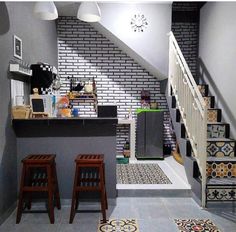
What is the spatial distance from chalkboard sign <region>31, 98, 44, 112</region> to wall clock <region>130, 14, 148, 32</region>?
273 centimetres

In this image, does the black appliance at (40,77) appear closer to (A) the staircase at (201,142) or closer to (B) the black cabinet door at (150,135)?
(A) the staircase at (201,142)

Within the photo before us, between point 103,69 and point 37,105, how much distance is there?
2.96 metres

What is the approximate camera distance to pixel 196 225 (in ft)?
8.98

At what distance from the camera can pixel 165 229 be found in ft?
8.68

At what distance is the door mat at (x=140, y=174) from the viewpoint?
3896mm

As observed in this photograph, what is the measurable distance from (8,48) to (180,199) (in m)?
2.88

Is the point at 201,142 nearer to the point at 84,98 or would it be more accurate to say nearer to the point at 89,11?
the point at 89,11

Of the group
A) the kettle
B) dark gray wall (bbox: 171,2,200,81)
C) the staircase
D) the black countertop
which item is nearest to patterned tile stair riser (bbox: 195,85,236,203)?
the staircase

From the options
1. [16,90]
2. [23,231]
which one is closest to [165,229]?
[23,231]

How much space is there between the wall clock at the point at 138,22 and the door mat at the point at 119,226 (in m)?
3.65

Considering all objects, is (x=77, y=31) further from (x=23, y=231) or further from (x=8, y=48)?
(x=23, y=231)

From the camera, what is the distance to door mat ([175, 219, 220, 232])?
265 centimetres

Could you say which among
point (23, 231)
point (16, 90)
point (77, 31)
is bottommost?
point (23, 231)

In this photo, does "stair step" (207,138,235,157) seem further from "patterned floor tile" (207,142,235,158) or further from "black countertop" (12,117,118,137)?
"black countertop" (12,117,118,137)
